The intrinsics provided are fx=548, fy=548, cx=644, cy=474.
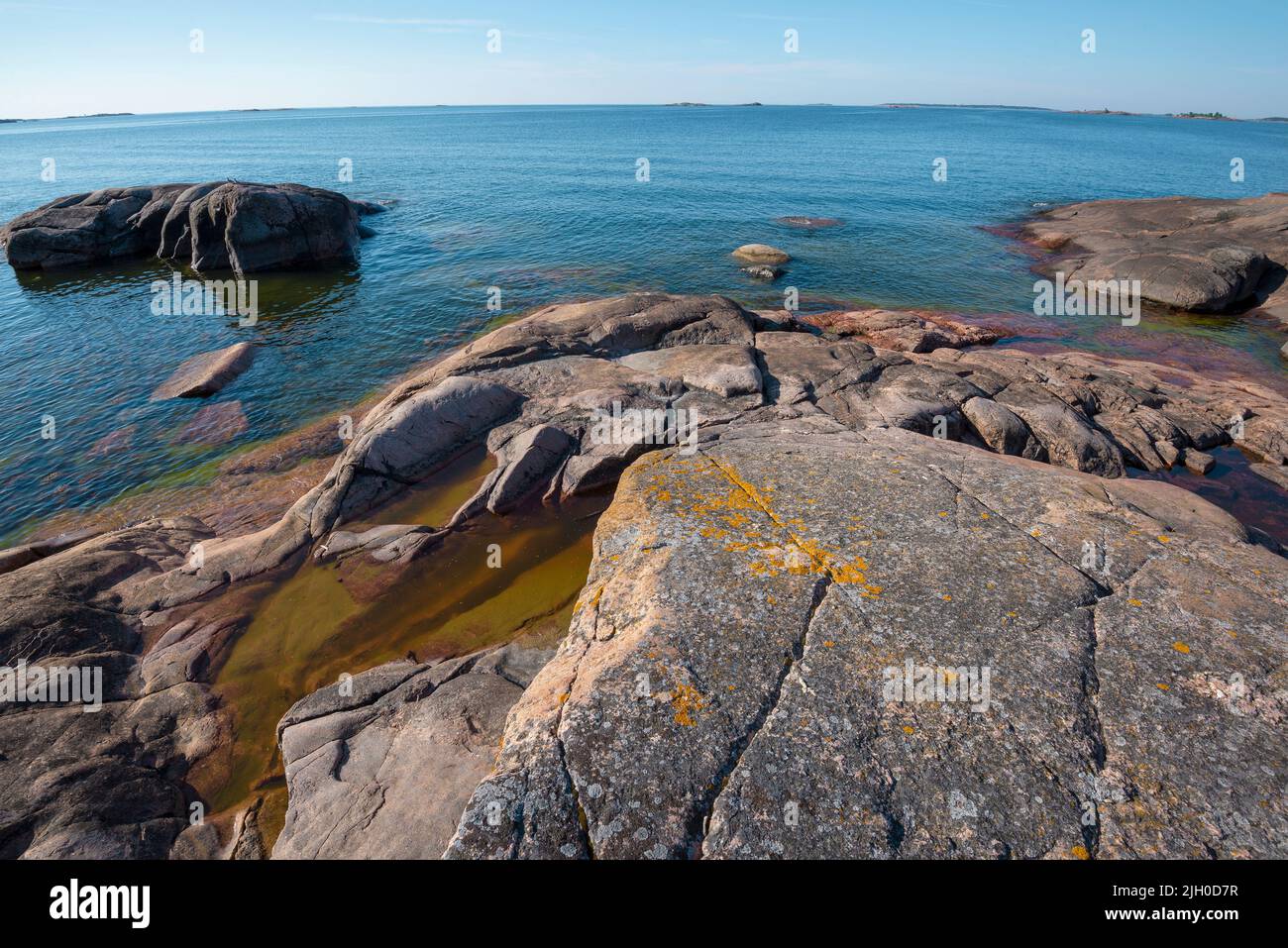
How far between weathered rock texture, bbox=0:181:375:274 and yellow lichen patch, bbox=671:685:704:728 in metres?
48.7

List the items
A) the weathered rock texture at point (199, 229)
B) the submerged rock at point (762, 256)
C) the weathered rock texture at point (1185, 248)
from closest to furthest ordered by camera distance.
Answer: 1. the weathered rock texture at point (1185, 248)
2. the weathered rock texture at point (199, 229)
3. the submerged rock at point (762, 256)

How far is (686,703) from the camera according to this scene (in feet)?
23.8

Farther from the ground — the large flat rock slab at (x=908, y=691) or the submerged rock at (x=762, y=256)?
the submerged rock at (x=762, y=256)

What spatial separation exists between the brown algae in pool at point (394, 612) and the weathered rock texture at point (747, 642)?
604 millimetres

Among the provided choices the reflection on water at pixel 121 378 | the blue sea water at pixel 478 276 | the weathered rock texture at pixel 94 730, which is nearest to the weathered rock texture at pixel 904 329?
the blue sea water at pixel 478 276

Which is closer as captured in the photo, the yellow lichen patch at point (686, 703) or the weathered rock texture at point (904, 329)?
the yellow lichen patch at point (686, 703)

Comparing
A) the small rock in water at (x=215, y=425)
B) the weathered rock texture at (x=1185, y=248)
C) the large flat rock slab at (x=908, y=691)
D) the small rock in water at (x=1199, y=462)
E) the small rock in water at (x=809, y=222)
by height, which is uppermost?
the small rock in water at (x=809, y=222)

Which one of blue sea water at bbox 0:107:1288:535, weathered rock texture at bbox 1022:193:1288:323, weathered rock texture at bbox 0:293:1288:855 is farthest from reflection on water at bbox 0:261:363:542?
weathered rock texture at bbox 1022:193:1288:323

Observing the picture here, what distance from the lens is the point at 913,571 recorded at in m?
9.35

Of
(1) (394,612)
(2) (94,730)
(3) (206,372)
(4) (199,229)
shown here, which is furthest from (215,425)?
(4) (199,229)

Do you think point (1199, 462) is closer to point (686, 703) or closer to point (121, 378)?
point (686, 703)

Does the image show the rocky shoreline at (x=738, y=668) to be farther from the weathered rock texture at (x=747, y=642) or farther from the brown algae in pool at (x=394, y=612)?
the brown algae in pool at (x=394, y=612)

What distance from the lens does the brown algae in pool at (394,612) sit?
1111 centimetres

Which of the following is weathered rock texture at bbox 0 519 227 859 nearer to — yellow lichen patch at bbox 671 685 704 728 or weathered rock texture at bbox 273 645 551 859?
weathered rock texture at bbox 273 645 551 859
